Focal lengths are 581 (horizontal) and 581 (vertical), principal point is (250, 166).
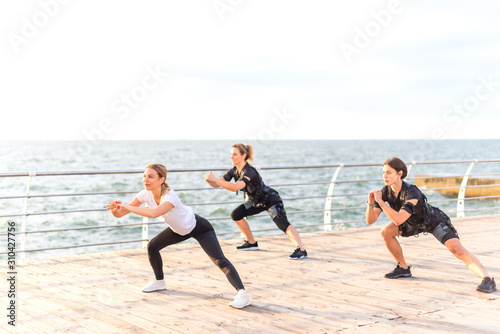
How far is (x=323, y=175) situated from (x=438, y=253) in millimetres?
54966

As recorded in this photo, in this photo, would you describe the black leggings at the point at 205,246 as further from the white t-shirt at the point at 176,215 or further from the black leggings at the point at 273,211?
the black leggings at the point at 273,211

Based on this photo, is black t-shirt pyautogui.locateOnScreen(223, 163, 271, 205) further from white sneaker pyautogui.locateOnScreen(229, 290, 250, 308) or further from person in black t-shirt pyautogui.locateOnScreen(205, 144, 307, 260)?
white sneaker pyautogui.locateOnScreen(229, 290, 250, 308)

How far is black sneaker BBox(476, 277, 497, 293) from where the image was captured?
5496 millimetres

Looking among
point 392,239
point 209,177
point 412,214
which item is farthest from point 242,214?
point 412,214

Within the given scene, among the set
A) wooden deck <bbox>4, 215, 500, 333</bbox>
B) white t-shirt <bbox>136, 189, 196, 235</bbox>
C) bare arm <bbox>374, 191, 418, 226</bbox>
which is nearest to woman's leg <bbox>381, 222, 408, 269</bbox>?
wooden deck <bbox>4, 215, 500, 333</bbox>

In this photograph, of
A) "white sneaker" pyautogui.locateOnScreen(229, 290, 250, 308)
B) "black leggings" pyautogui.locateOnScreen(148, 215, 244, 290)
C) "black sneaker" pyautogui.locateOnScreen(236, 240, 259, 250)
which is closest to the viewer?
"white sneaker" pyautogui.locateOnScreen(229, 290, 250, 308)

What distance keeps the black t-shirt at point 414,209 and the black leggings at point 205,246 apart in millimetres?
1653

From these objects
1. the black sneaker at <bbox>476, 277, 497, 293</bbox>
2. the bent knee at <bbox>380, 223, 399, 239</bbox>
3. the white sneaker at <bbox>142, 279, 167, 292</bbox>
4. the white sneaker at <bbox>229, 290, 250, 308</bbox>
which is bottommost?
the white sneaker at <bbox>229, 290, 250, 308</bbox>

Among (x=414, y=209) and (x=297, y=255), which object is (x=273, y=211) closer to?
(x=297, y=255)

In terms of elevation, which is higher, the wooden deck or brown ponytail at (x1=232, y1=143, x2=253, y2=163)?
brown ponytail at (x1=232, y1=143, x2=253, y2=163)

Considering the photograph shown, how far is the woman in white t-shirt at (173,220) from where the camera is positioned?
16.0 feet

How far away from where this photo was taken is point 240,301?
16.0 feet

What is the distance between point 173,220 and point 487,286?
3.02m

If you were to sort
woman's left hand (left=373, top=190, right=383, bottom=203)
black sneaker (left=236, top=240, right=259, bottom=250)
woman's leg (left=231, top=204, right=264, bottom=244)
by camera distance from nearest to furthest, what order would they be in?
woman's left hand (left=373, top=190, right=383, bottom=203) → woman's leg (left=231, top=204, right=264, bottom=244) → black sneaker (left=236, top=240, right=259, bottom=250)
